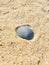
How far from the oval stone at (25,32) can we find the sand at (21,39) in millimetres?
54

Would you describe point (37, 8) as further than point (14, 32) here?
Yes

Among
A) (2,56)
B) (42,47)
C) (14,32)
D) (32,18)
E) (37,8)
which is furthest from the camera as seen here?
(37,8)

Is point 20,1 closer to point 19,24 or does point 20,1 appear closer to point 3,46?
point 19,24

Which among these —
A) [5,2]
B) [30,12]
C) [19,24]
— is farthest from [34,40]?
[5,2]

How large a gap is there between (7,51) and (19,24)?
614 millimetres

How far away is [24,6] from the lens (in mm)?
3332

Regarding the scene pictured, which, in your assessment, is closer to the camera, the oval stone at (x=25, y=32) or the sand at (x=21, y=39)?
the sand at (x=21, y=39)

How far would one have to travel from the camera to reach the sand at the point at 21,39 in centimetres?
240

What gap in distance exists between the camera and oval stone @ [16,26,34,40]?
2.70 meters

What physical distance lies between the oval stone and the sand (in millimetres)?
54

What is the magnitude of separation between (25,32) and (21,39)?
0.45 feet

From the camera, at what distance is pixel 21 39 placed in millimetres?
2648

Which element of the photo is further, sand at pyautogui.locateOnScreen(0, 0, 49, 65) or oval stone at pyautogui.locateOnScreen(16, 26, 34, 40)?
oval stone at pyautogui.locateOnScreen(16, 26, 34, 40)

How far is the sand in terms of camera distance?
2396 millimetres
